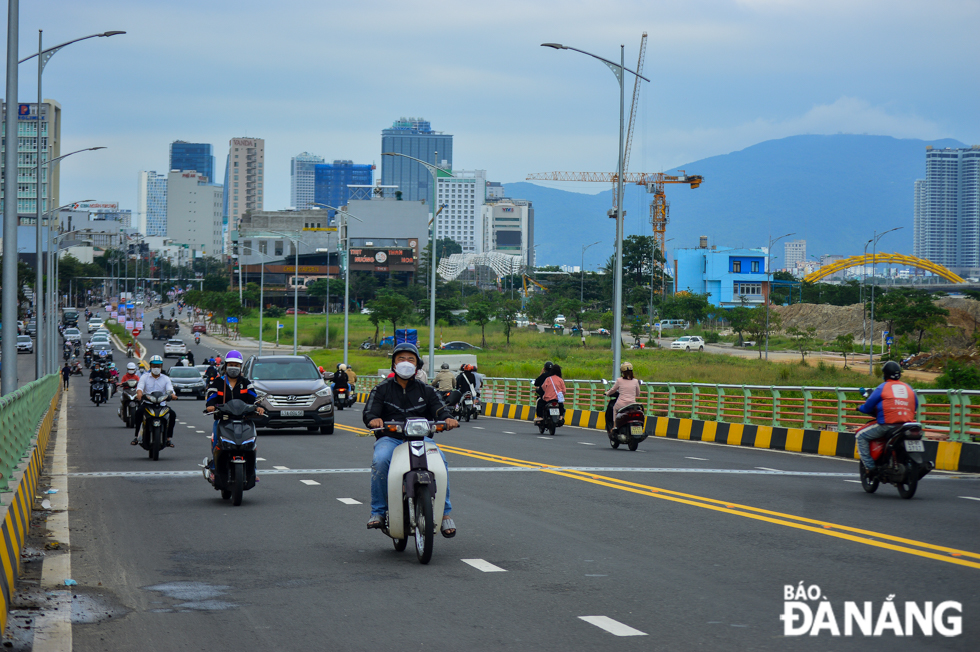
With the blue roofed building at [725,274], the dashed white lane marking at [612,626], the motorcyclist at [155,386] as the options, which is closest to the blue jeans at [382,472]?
the dashed white lane marking at [612,626]

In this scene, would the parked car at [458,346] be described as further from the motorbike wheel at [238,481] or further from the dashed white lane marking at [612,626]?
the dashed white lane marking at [612,626]

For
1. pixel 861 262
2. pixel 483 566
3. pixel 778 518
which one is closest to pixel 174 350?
pixel 778 518

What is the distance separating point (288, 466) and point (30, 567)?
8.65 m

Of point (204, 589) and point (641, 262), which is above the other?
point (641, 262)

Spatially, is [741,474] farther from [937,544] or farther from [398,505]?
[398,505]

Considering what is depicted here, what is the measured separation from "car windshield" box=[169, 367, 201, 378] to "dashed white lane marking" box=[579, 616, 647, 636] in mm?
43385

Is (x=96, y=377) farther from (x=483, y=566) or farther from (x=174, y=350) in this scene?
(x=174, y=350)

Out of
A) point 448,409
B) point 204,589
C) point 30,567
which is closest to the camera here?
point 204,589

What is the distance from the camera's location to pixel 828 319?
4761 inches

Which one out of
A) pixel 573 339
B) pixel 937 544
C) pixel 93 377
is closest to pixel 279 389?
pixel 937 544

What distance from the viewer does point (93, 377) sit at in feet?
145

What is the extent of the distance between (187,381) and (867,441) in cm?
3846

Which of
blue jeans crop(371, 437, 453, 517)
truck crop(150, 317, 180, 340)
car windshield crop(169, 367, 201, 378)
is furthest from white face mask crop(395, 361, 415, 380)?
truck crop(150, 317, 180, 340)

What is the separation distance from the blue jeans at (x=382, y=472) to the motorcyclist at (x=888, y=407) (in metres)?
6.48
